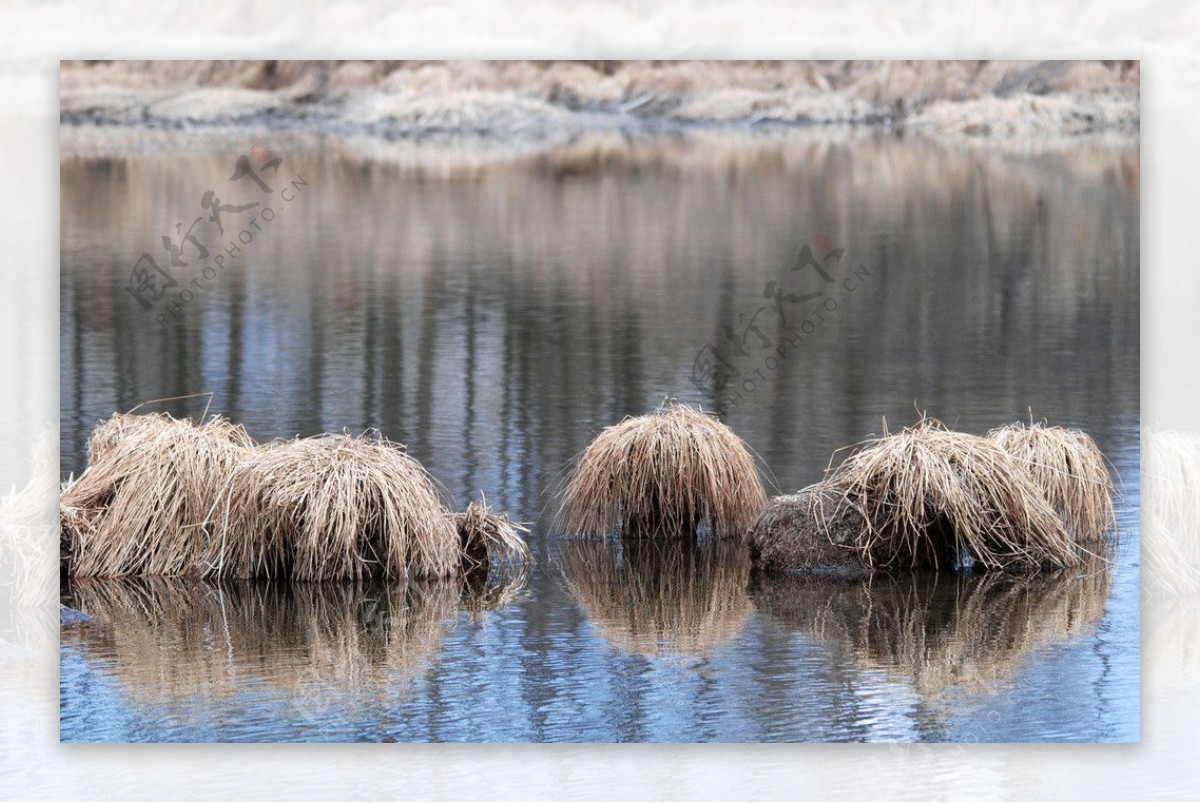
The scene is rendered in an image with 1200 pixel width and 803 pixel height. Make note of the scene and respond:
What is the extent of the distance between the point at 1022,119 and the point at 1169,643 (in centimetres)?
229

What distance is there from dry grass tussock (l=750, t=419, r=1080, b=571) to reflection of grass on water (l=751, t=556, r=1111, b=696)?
10 centimetres

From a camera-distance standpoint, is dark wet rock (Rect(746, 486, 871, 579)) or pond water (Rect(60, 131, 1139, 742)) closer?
pond water (Rect(60, 131, 1139, 742))

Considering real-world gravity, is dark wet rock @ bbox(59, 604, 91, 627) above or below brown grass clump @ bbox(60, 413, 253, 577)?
below

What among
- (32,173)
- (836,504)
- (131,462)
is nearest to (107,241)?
(32,173)

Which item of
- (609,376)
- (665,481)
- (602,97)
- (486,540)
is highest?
(602,97)

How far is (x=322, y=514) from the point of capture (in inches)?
347

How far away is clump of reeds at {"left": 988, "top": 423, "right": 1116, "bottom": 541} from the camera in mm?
9008

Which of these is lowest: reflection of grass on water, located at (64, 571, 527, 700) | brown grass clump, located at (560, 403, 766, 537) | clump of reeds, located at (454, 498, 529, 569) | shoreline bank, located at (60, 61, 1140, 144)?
reflection of grass on water, located at (64, 571, 527, 700)

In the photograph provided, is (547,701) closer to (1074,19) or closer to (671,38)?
(671,38)

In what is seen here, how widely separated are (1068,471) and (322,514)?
3.31 m

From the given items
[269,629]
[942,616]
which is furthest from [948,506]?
[269,629]

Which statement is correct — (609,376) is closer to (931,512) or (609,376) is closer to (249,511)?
(931,512)

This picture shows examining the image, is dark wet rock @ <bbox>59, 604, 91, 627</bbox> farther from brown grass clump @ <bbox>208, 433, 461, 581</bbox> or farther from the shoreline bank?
the shoreline bank

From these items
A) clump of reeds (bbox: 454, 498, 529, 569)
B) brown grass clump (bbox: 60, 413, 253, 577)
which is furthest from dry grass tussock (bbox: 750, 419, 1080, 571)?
brown grass clump (bbox: 60, 413, 253, 577)
